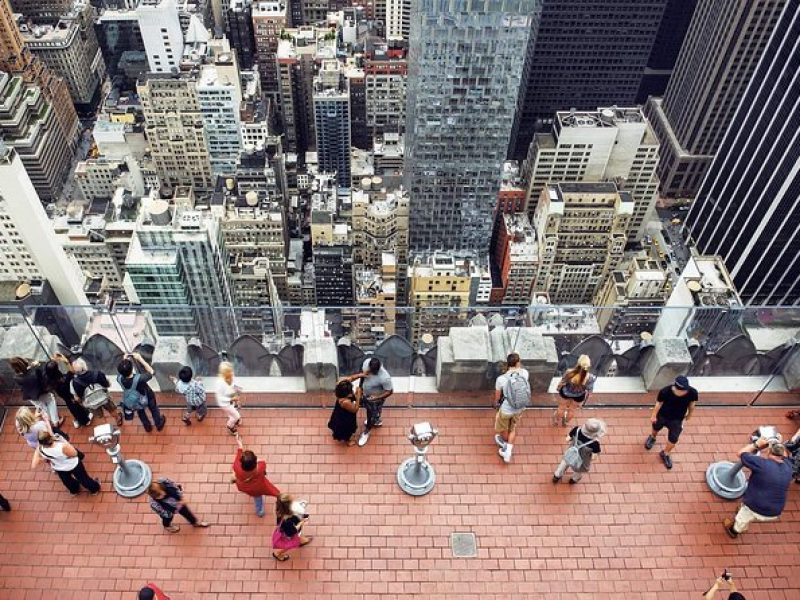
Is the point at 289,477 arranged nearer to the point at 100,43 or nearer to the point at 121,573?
the point at 121,573

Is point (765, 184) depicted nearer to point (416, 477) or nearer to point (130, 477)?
point (416, 477)

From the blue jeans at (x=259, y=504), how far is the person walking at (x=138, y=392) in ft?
10.4

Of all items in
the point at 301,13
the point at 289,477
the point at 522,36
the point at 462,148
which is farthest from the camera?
the point at 301,13

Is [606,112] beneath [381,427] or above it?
beneath

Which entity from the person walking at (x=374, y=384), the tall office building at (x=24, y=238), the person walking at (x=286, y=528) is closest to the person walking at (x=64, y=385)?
the person walking at (x=286, y=528)

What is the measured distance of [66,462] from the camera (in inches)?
565

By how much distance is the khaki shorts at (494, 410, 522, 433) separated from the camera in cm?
1596

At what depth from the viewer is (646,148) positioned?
79.4 meters

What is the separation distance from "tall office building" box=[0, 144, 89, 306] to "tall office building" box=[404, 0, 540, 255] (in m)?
32.8

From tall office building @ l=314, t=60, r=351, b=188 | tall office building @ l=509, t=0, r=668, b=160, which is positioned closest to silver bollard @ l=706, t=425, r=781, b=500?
tall office building @ l=314, t=60, r=351, b=188

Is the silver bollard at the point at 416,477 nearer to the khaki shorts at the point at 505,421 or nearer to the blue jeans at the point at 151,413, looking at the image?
the khaki shorts at the point at 505,421

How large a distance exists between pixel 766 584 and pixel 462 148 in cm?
5911

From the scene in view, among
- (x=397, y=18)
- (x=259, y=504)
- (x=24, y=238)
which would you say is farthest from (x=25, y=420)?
(x=397, y=18)

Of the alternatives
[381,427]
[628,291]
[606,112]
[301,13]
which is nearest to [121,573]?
[381,427]
